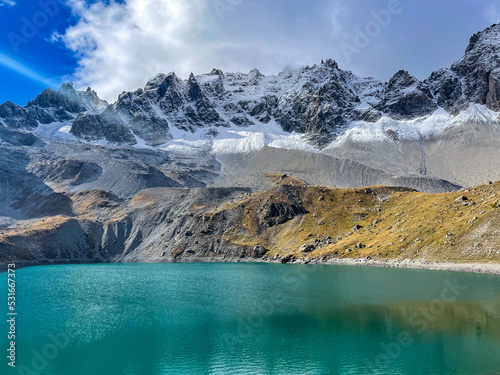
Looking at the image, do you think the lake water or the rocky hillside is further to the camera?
the rocky hillside

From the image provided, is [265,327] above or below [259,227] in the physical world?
below

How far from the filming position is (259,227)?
509 ft

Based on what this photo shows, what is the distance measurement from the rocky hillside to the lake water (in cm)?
3045

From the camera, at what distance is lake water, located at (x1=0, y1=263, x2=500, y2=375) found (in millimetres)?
35781

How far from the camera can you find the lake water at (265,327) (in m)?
35.8

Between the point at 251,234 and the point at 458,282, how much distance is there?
290 ft

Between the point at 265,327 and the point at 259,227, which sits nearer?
the point at 265,327

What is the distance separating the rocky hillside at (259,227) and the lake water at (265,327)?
30.5 metres

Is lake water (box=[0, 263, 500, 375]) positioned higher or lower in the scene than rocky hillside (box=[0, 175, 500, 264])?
lower

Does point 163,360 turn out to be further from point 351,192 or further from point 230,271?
point 351,192

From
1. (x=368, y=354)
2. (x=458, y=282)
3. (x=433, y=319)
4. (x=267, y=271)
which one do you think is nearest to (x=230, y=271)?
(x=267, y=271)

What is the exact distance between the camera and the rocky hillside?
110m

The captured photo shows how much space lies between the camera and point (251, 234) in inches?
5989

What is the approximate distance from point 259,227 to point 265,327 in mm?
107215
